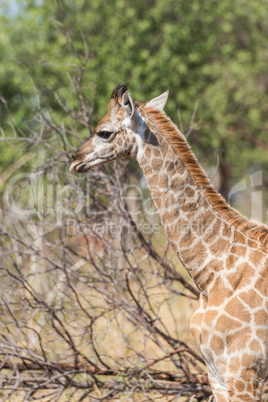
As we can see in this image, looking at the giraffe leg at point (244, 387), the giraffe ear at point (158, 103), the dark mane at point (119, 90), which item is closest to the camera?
the giraffe leg at point (244, 387)

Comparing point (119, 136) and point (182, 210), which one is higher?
point (119, 136)

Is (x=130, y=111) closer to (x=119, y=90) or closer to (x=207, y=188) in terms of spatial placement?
(x=119, y=90)

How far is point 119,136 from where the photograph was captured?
4422 millimetres

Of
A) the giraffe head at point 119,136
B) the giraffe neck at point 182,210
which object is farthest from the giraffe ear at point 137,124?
the giraffe neck at point 182,210

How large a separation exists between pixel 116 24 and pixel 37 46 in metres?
2.25

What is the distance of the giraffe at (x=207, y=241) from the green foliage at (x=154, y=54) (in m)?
8.44

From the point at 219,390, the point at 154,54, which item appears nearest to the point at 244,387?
the point at 219,390

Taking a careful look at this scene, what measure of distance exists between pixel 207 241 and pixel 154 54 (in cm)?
1200

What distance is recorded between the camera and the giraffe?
3.69m

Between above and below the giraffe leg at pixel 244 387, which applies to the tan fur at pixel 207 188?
above

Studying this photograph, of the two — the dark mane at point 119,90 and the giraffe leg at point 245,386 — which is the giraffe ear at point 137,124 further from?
the giraffe leg at point 245,386

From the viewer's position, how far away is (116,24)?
14.3 meters

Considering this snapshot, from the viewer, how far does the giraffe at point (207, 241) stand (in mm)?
3693

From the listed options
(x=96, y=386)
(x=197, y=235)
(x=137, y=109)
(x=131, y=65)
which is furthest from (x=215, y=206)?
(x=131, y=65)
